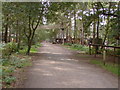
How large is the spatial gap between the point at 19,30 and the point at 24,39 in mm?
4981

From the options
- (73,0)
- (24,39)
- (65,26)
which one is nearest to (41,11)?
(73,0)

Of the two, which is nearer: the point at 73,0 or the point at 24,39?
the point at 73,0

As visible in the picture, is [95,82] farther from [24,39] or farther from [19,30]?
[24,39]

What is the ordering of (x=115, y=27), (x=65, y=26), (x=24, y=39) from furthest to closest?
(x=65, y=26) → (x=24, y=39) → (x=115, y=27)

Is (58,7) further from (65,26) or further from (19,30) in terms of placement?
(65,26)

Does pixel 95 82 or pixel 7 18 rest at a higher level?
pixel 7 18

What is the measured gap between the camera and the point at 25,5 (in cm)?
1533

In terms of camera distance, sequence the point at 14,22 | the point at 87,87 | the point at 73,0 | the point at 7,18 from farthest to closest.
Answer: the point at 14,22, the point at 7,18, the point at 73,0, the point at 87,87

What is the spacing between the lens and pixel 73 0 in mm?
17203

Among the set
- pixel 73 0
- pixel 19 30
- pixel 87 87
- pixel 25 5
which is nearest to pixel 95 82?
pixel 87 87

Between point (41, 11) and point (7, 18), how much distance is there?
4.31 metres

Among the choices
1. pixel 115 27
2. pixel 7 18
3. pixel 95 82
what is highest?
pixel 7 18

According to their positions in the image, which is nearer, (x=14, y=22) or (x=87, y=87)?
(x=87, y=87)

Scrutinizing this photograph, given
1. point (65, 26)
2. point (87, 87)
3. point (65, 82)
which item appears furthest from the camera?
point (65, 26)
